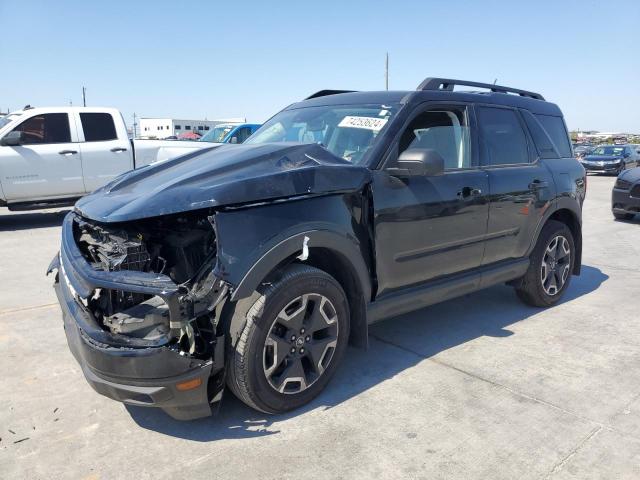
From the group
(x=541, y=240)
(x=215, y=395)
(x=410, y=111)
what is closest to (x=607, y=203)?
(x=541, y=240)

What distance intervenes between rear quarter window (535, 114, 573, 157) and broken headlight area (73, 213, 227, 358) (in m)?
3.69

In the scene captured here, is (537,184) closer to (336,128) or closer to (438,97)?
(438,97)

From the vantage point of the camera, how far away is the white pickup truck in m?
8.96

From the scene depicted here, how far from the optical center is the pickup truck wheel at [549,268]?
480 cm

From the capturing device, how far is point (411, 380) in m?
3.49

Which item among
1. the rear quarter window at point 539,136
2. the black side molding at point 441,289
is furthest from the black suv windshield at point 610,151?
the black side molding at point 441,289

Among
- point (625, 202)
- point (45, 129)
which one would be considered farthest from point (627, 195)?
point (45, 129)

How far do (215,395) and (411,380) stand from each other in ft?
4.68

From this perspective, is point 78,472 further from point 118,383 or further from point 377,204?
point 377,204

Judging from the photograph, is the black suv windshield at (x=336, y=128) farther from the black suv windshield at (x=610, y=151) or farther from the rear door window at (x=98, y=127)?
the black suv windshield at (x=610, y=151)

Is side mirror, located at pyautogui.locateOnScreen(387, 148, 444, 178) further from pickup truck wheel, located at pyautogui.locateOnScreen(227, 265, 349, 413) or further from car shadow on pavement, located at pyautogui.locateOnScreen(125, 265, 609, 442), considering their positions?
car shadow on pavement, located at pyautogui.locateOnScreen(125, 265, 609, 442)

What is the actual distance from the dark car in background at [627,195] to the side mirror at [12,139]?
463 inches

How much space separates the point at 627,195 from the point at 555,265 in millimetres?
7128

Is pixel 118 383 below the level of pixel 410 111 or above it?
below
